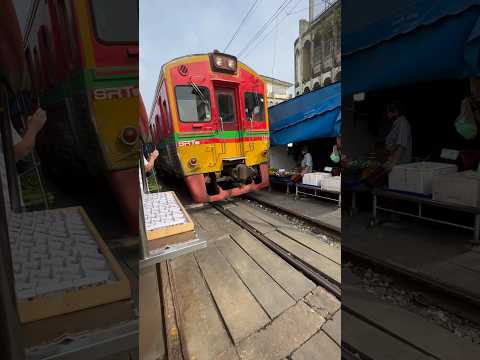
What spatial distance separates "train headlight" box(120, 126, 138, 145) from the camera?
0.94 feet

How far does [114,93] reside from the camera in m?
0.28

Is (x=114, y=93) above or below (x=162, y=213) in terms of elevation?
above

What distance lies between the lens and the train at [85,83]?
251 millimetres

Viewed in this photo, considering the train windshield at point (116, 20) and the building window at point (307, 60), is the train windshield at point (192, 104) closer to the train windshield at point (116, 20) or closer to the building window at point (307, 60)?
the building window at point (307, 60)

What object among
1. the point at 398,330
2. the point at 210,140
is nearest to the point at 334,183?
the point at 398,330

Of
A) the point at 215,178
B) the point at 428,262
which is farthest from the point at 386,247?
the point at 215,178

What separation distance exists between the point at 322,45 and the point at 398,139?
0.95 ft

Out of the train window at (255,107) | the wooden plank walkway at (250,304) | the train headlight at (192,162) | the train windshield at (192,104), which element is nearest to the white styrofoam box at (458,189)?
the wooden plank walkway at (250,304)

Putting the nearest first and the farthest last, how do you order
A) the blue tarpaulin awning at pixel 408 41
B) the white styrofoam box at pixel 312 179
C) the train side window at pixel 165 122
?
the blue tarpaulin awning at pixel 408 41, the train side window at pixel 165 122, the white styrofoam box at pixel 312 179

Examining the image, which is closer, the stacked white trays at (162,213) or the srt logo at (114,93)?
the srt logo at (114,93)

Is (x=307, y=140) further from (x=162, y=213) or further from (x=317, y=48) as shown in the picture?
(x=317, y=48)

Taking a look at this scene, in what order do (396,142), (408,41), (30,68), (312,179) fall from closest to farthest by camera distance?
(30,68) → (408,41) → (396,142) → (312,179)

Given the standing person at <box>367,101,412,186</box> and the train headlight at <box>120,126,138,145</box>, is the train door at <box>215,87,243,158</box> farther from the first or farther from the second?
the train headlight at <box>120,126,138,145</box>

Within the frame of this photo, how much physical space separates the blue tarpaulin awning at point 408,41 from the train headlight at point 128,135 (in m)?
0.45
